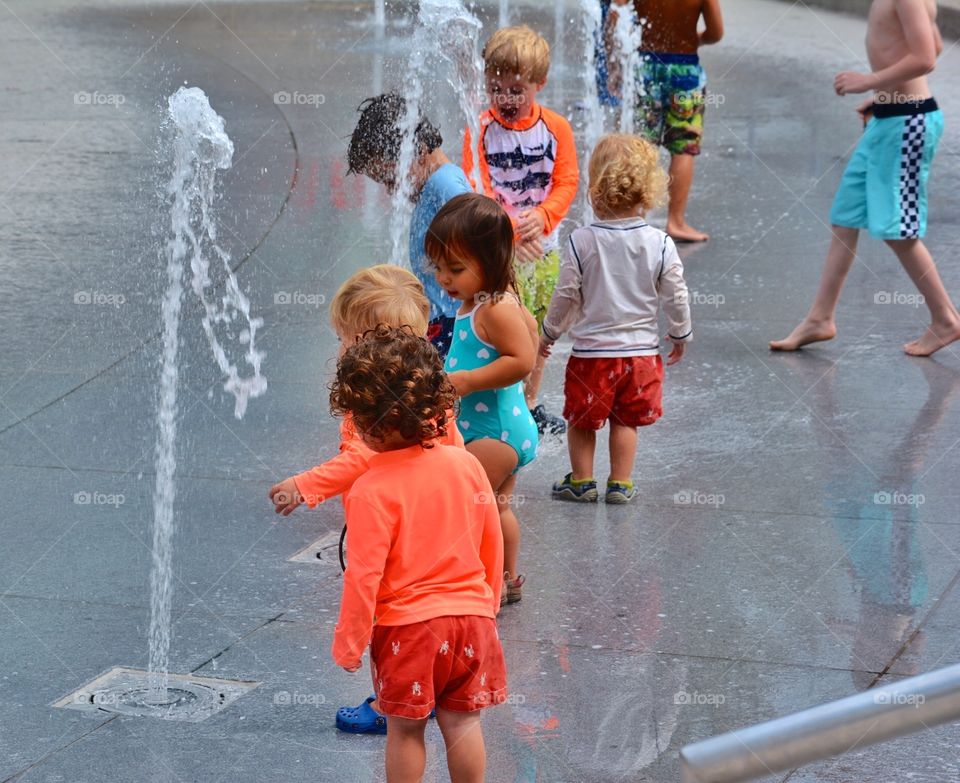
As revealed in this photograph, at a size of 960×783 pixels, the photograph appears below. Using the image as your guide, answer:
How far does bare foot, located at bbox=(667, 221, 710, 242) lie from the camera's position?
9102 mm

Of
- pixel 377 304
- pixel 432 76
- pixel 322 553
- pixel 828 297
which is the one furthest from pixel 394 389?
pixel 432 76

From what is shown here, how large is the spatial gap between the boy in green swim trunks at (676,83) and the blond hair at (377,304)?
18.3 feet

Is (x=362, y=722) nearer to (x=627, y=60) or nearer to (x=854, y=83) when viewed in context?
(x=854, y=83)

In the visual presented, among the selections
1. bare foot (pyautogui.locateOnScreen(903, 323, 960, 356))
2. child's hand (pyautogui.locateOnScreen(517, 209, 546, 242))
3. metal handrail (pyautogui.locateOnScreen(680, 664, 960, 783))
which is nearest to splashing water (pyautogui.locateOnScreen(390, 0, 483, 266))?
child's hand (pyautogui.locateOnScreen(517, 209, 546, 242))

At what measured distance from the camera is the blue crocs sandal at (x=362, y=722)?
3703mm

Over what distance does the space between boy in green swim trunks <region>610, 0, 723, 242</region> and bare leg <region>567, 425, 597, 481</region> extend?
13.0ft

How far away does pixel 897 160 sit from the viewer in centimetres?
667

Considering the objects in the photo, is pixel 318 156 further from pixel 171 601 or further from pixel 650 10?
pixel 171 601

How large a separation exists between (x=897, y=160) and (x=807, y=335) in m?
0.90

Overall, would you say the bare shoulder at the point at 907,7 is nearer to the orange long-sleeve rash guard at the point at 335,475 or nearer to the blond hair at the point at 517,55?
the blond hair at the point at 517,55

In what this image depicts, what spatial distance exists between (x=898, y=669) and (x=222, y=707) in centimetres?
179

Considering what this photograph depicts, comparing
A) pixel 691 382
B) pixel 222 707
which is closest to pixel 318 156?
pixel 691 382

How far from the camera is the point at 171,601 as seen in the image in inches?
176

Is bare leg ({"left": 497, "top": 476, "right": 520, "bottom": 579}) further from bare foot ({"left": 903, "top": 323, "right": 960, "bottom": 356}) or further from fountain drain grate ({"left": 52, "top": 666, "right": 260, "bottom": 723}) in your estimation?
bare foot ({"left": 903, "top": 323, "right": 960, "bottom": 356})
